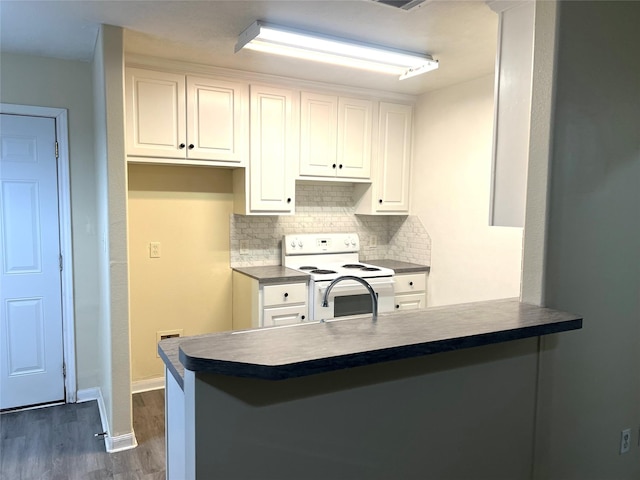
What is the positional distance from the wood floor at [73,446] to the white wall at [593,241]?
6.66ft

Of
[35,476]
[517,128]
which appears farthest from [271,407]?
[35,476]

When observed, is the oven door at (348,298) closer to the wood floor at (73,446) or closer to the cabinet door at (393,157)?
the cabinet door at (393,157)

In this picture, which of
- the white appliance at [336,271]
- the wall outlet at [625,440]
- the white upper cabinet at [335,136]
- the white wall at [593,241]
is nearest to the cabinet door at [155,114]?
the white upper cabinet at [335,136]

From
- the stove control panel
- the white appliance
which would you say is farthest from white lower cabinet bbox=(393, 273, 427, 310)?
the stove control panel

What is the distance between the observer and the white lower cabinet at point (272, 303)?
3.29 metres

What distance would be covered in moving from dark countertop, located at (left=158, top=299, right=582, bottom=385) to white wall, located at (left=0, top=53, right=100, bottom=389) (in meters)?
1.97

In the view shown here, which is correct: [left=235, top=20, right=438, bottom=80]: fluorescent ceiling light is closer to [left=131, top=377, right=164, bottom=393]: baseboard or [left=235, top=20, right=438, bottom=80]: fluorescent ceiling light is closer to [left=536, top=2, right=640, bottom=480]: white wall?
[left=536, top=2, right=640, bottom=480]: white wall

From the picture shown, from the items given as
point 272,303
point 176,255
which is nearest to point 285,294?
point 272,303

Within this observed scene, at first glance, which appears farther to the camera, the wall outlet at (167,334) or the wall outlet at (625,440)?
the wall outlet at (167,334)

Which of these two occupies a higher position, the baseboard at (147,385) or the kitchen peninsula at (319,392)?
the kitchen peninsula at (319,392)

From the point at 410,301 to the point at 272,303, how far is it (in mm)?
1289

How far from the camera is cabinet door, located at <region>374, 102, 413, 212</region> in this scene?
396 centimetres

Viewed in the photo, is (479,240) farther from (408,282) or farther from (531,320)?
(531,320)

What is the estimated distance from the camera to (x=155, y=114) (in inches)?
120
